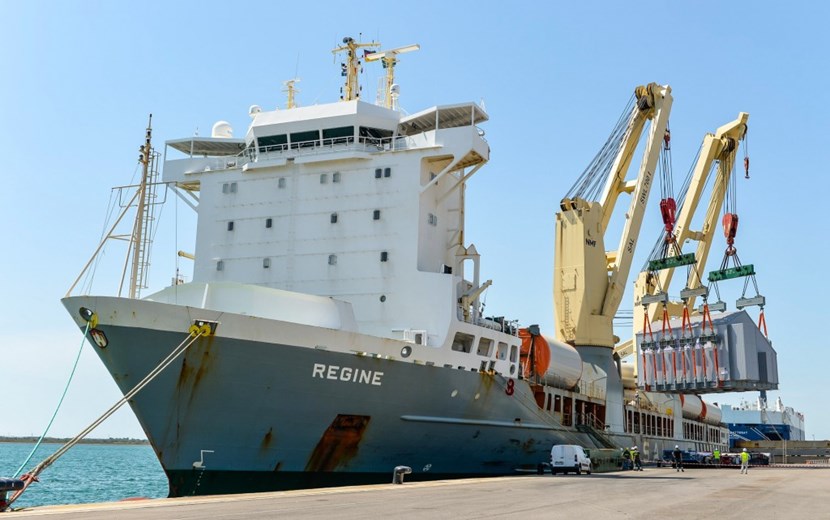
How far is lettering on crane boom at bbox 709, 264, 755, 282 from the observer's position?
34.5 meters

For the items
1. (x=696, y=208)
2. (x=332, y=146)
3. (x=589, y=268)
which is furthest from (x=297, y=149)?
(x=696, y=208)

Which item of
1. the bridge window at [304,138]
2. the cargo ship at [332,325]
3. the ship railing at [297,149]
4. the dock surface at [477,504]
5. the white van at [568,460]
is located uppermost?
the bridge window at [304,138]

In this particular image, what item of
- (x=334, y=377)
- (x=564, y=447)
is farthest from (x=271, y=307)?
(x=564, y=447)

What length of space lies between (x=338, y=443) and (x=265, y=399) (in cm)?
270

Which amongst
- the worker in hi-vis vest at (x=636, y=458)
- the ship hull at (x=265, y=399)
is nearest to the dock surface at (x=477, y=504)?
the ship hull at (x=265, y=399)

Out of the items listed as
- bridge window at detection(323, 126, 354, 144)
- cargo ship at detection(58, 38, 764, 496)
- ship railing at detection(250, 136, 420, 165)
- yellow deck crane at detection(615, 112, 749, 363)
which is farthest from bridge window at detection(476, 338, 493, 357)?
yellow deck crane at detection(615, 112, 749, 363)

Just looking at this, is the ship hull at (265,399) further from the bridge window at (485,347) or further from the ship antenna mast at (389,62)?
the ship antenna mast at (389,62)

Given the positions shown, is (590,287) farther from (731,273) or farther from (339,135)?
(339,135)

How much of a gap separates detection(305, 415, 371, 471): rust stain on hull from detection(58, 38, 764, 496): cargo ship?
0.12 ft

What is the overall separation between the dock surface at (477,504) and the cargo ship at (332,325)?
319cm

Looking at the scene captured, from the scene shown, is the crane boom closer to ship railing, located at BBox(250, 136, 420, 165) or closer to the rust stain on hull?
Answer: ship railing, located at BBox(250, 136, 420, 165)

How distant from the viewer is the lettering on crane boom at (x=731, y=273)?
34.5 m

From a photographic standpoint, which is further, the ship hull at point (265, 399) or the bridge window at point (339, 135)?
the bridge window at point (339, 135)

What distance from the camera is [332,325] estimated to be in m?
21.2
